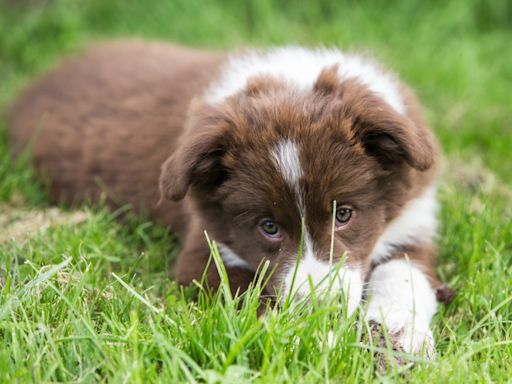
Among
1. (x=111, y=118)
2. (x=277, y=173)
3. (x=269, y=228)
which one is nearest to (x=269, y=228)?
(x=269, y=228)

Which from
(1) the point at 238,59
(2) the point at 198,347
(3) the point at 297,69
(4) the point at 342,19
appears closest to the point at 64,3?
(4) the point at 342,19

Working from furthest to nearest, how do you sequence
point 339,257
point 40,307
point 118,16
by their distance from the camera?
point 118,16 → point 339,257 → point 40,307

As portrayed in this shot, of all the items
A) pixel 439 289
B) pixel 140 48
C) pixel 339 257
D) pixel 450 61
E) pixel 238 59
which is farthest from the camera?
pixel 450 61

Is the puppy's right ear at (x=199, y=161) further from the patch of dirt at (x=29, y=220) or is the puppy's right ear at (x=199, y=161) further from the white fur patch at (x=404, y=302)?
the patch of dirt at (x=29, y=220)

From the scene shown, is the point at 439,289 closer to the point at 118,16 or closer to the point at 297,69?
the point at 297,69

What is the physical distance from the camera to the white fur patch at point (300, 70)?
13.6ft

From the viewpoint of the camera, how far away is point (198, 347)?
306cm

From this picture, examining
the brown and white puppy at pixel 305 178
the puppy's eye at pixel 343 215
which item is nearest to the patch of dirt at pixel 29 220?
the brown and white puppy at pixel 305 178

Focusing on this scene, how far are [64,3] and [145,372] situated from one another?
18.6ft

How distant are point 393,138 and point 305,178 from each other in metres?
0.46

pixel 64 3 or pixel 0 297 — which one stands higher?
pixel 64 3

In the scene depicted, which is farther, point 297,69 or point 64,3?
point 64,3

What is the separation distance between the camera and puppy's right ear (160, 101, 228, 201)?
3572mm

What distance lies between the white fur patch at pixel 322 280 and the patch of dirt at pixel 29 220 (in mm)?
1617
